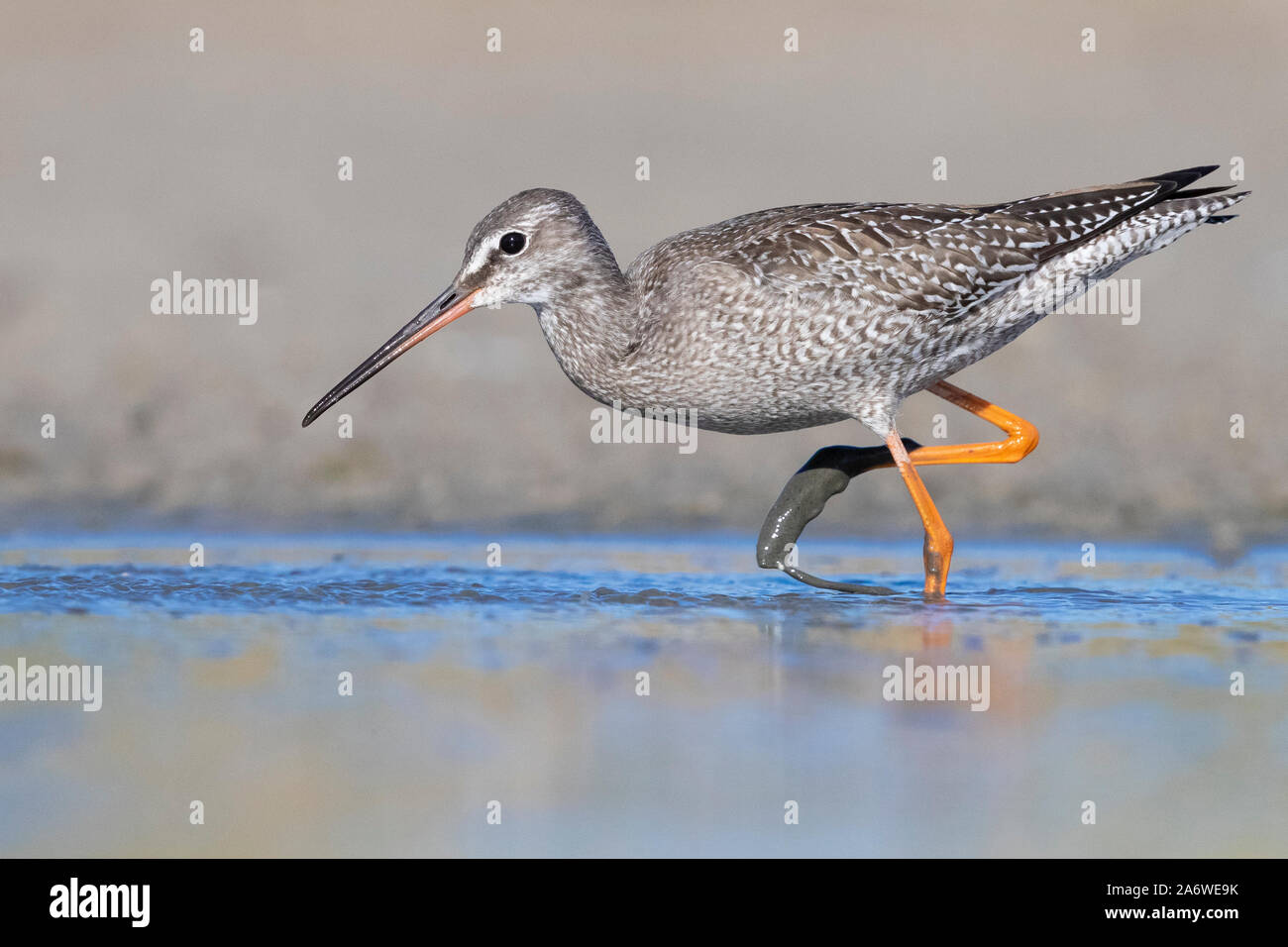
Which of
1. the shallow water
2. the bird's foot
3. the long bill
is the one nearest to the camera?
the shallow water

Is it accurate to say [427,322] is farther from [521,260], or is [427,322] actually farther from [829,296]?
[829,296]

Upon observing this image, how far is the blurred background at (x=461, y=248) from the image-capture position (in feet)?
38.9

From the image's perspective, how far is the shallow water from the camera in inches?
199

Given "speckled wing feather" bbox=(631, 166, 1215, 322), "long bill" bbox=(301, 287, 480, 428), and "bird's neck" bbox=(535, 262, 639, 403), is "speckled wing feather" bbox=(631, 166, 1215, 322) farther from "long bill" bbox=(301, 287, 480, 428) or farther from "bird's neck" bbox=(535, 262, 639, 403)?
"long bill" bbox=(301, 287, 480, 428)

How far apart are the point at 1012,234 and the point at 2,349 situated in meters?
8.19

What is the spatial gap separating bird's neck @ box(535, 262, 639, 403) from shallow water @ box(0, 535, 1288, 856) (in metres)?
1.25

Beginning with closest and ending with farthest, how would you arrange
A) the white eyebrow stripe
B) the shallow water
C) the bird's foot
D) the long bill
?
the shallow water → the white eyebrow stripe → the long bill → the bird's foot

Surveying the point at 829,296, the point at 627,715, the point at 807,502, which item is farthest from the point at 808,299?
the point at 627,715

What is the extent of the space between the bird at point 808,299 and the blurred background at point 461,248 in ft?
8.12

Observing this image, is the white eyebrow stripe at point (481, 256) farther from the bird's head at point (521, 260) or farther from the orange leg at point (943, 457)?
the orange leg at point (943, 457)

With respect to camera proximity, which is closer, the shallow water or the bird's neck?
the shallow water

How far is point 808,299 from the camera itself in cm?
870

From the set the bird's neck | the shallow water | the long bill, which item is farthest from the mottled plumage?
the shallow water

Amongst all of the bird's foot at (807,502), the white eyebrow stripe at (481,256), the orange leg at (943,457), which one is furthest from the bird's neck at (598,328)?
the orange leg at (943,457)
